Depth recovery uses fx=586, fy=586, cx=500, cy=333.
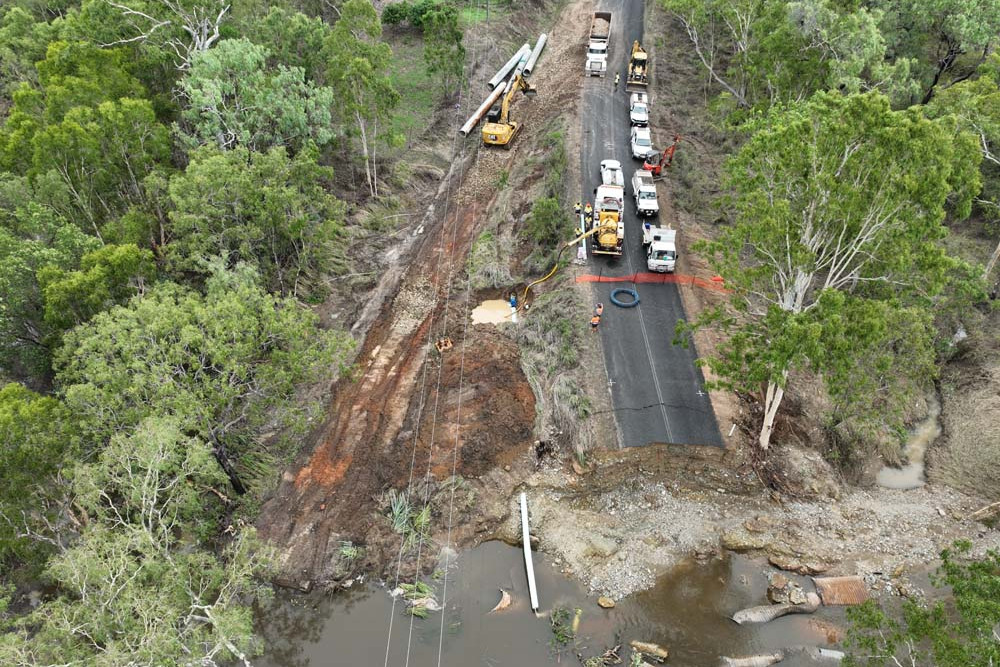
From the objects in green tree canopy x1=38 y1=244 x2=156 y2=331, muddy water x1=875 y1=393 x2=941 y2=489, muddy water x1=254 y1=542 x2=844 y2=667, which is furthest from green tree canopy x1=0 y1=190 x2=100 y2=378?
muddy water x1=875 y1=393 x2=941 y2=489

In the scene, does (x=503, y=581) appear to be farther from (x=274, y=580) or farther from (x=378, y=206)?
(x=378, y=206)

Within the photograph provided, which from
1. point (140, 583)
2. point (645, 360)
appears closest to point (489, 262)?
point (645, 360)

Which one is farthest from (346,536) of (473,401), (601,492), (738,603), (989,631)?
(989,631)

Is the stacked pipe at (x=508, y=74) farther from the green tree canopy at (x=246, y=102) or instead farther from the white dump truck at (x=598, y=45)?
the green tree canopy at (x=246, y=102)

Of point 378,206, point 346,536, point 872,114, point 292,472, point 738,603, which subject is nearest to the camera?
point 872,114

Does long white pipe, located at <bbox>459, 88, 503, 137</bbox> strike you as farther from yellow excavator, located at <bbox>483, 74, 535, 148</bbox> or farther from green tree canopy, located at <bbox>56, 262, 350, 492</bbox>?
green tree canopy, located at <bbox>56, 262, 350, 492</bbox>

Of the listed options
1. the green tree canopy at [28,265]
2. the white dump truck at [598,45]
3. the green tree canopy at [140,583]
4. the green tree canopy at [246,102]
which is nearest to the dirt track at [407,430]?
the green tree canopy at [140,583]
